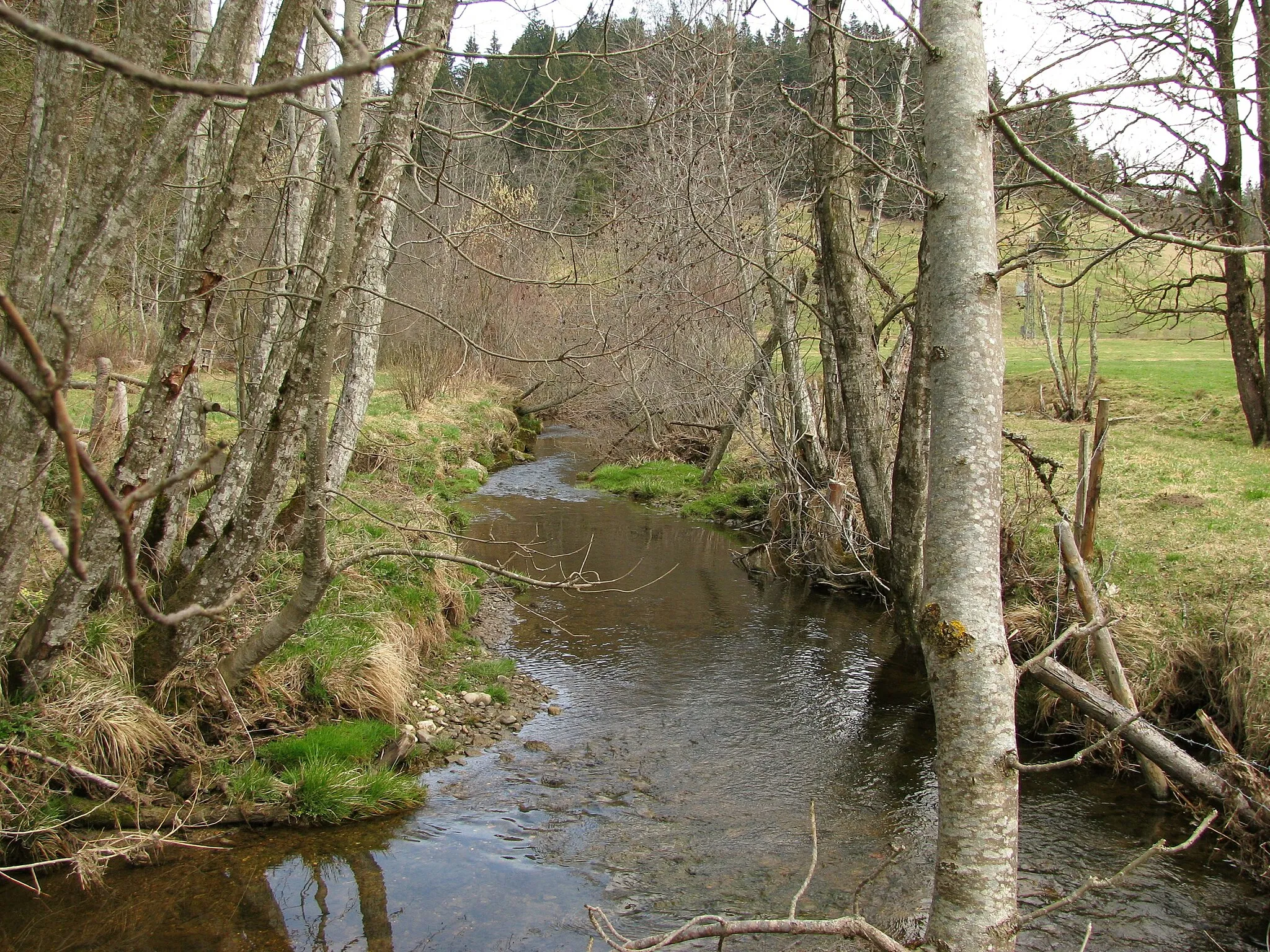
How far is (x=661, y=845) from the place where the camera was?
5652 mm

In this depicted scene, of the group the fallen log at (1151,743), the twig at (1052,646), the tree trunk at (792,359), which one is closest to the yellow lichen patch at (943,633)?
the twig at (1052,646)

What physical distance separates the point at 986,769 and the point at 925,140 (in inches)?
85.9

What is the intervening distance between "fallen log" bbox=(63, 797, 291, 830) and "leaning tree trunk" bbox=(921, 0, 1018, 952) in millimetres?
4162

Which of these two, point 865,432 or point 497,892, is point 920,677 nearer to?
point 865,432

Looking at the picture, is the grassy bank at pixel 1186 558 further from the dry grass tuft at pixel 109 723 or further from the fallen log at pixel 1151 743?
the dry grass tuft at pixel 109 723

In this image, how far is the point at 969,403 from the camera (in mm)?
3059

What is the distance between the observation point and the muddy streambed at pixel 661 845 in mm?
4723

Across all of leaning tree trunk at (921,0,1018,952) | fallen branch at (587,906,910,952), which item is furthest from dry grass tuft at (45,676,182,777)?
leaning tree trunk at (921,0,1018,952)

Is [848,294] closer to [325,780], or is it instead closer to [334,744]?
[334,744]

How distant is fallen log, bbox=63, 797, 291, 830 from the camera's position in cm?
507

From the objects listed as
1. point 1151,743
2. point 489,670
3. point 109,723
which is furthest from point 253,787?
point 1151,743

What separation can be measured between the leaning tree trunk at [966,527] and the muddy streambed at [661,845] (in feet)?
2.17

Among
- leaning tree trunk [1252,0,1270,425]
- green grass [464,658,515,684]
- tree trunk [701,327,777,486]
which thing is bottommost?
green grass [464,658,515,684]

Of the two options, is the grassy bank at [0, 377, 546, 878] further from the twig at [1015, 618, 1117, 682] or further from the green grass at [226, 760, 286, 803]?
the twig at [1015, 618, 1117, 682]
